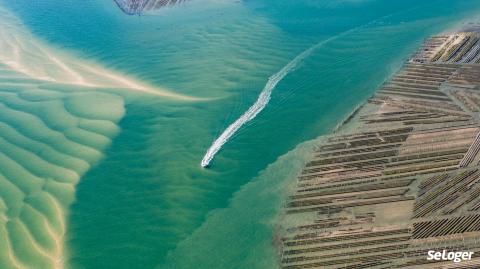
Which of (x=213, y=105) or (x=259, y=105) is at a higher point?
(x=213, y=105)

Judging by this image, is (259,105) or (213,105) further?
(213,105)

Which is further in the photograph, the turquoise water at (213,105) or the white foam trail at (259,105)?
the white foam trail at (259,105)

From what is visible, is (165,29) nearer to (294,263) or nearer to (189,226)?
(189,226)

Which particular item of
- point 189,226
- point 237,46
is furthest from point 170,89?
point 189,226
